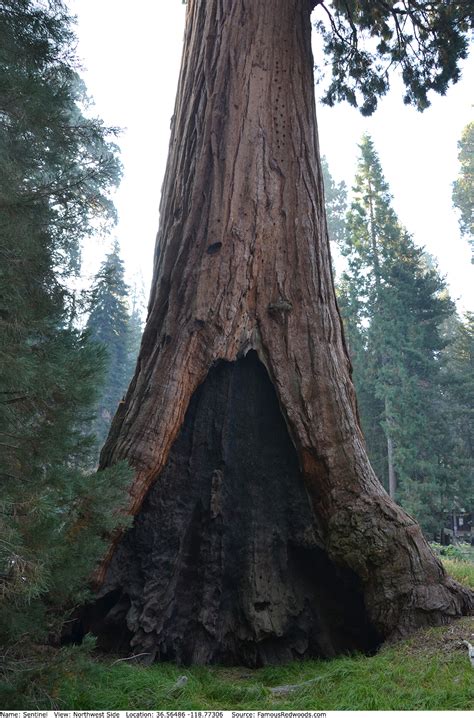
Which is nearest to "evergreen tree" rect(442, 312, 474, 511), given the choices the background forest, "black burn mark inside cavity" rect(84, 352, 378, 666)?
"black burn mark inside cavity" rect(84, 352, 378, 666)

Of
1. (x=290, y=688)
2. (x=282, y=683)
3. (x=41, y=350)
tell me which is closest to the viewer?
(x=41, y=350)

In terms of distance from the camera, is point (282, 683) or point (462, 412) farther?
point (462, 412)

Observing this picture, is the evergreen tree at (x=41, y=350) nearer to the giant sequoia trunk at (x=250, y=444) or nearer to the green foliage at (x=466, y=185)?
the giant sequoia trunk at (x=250, y=444)

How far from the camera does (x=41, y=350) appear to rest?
2.61 metres

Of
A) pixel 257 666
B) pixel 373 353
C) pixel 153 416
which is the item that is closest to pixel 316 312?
pixel 153 416

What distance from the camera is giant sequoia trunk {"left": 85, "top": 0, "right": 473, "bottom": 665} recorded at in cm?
372

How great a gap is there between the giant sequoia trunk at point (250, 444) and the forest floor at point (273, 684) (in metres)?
0.34

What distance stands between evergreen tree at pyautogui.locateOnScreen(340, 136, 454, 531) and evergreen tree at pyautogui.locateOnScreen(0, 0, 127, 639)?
17.8m

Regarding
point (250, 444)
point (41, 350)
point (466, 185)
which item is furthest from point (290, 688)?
point (466, 185)

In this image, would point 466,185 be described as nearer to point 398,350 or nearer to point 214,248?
point 398,350

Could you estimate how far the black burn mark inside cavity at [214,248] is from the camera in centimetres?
439

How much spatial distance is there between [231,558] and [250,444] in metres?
0.88

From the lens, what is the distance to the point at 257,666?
148 inches

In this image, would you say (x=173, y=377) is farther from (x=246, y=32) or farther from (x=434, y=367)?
(x=434, y=367)
